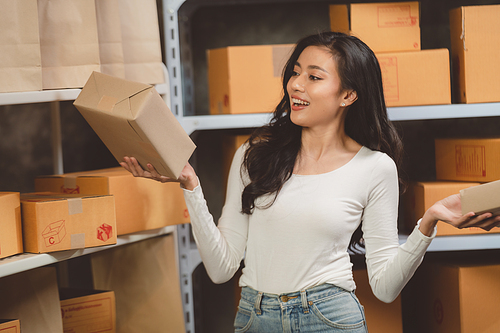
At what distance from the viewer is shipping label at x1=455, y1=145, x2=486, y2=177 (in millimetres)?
1547

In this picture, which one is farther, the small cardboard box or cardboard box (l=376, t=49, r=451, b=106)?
cardboard box (l=376, t=49, r=451, b=106)

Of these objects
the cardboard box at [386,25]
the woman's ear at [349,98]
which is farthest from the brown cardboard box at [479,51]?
the woman's ear at [349,98]

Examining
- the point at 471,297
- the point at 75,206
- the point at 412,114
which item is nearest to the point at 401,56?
the point at 412,114

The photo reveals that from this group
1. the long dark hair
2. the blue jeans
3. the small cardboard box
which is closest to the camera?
the small cardboard box

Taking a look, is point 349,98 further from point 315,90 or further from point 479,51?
point 479,51

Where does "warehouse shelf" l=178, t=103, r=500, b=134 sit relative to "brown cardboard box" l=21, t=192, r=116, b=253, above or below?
above

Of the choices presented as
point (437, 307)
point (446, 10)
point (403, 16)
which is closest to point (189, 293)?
point (437, 307)

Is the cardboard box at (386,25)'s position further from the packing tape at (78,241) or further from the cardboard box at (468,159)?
the packing tape at (78,241)

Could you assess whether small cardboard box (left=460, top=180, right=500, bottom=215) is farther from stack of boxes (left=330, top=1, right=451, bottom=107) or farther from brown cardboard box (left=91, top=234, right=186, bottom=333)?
brown cardboard box (left=91, top=234, right=186, bottom=333)

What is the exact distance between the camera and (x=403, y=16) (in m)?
1.55

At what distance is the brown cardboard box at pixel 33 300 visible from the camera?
1199 mm

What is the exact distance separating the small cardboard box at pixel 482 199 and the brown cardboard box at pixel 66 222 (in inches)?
34.4

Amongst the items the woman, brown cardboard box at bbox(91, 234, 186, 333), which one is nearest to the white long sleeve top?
the woman

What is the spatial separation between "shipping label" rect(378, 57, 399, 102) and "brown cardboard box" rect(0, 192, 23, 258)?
1.16 m
